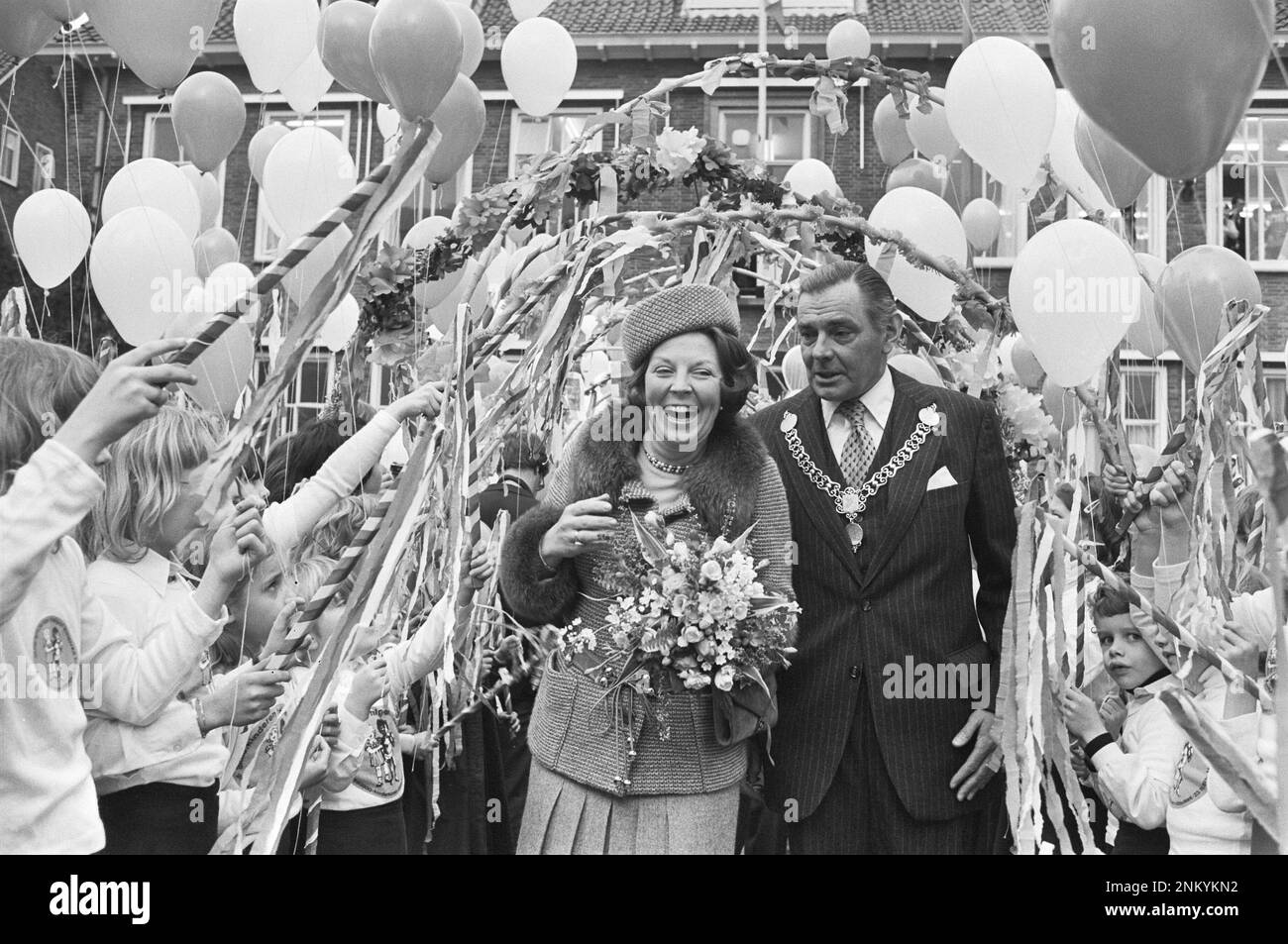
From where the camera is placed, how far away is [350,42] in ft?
14.5

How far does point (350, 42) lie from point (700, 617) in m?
2.81

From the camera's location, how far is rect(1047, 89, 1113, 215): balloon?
5332 mm

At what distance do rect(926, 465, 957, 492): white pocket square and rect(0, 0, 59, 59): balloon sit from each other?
277cm

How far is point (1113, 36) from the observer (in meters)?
2.82

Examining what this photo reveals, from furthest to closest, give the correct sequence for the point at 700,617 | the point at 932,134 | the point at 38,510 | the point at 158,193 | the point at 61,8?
the point at 932,134, the point at 158,193, the point at 61,8, the point at 700,617, the point at 38,510

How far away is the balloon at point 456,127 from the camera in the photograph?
485 centimetres

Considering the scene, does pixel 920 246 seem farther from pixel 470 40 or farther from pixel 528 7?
pixel 528 7

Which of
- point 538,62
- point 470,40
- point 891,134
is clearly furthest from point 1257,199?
point 470,40

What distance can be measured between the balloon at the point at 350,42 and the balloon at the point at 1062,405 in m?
2.71

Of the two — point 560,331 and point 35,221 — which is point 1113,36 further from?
point 35,221

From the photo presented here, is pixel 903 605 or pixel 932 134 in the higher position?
pixel 932 134

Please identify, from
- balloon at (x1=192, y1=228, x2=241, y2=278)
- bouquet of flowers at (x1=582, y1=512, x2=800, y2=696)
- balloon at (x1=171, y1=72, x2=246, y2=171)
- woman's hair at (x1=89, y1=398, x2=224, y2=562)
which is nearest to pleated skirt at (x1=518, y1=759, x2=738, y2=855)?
bouquet of flowers at (x1=582, y1=512, x2=800, y2=696)

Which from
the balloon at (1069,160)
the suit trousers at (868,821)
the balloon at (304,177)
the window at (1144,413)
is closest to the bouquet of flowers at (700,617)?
the suit trousers at (868,821)
